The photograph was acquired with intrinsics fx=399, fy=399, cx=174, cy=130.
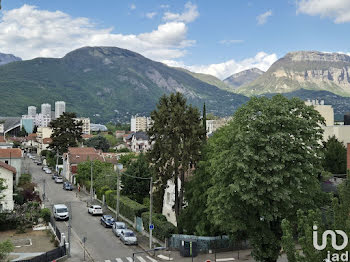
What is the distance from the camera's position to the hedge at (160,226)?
36.8 m

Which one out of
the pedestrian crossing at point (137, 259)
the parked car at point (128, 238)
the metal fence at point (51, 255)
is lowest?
the pedestrian crossing at point (137, 259)

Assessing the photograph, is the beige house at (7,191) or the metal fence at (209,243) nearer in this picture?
the metal fence at (209,243)

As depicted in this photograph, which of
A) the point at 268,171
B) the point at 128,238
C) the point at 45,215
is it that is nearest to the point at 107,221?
the point at 45,215

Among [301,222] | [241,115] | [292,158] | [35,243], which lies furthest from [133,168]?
[301,222]

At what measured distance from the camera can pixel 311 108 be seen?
29781mm

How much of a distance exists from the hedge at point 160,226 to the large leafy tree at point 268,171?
27.5 feet

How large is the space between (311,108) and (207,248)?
1489 cm

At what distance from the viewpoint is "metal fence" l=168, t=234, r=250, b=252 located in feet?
114

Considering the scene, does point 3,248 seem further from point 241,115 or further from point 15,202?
point 15,202

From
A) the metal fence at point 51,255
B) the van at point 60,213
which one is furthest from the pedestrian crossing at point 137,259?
the van at point 60,213

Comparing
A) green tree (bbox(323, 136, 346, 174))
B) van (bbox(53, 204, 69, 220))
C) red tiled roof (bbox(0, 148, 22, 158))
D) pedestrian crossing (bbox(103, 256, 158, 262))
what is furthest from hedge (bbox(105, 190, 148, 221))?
green tree (bbox(323, 136, 346, 174))

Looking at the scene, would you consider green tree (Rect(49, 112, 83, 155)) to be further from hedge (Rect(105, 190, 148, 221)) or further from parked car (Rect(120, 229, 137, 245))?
parked car (Rect(120, 229, 137, 245))

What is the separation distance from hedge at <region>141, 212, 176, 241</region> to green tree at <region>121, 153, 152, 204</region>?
39.4ft

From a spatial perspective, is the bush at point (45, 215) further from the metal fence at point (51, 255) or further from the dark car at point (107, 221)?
the metal fence at point (51, 255)
